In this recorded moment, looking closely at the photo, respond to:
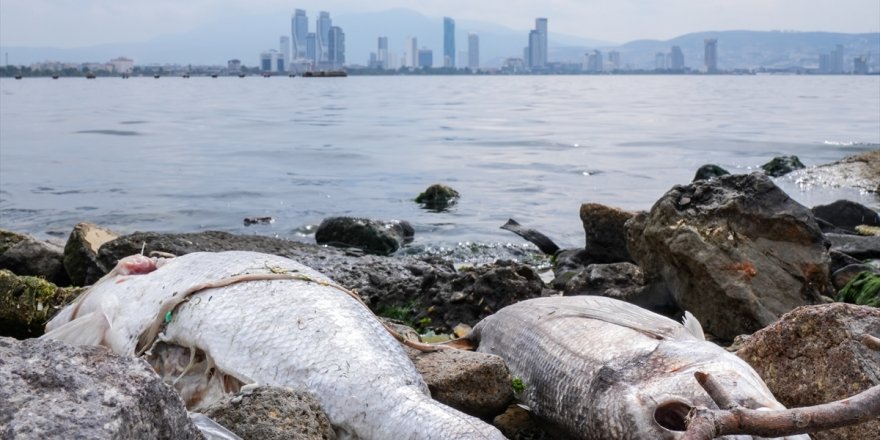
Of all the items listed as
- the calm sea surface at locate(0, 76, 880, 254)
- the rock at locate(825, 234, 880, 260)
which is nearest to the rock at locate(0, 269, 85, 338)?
the calm sea surface at locate(0, 76, 880, 254)

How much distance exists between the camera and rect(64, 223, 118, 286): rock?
9492 mm

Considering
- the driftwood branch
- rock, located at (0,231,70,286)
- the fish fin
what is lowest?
rock, located at (0,231,70,286)

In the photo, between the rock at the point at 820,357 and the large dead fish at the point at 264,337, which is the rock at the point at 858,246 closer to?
the rock at the point at 820,357

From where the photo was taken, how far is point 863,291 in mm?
8383

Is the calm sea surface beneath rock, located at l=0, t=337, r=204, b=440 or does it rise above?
beneath

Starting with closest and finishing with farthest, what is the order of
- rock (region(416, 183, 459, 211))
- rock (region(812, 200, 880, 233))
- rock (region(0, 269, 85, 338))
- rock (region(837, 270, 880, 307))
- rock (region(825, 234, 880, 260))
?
rock (region(0, 269, 85, 338)) → rock (region(837, 270, 880, 307)) → rock (region(825, 234, 880, 260)) → rock (region(812, 200, 880, 233)) → rock (region(416, 183, 459, 211))

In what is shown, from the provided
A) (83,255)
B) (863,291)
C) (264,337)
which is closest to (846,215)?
(863,291)

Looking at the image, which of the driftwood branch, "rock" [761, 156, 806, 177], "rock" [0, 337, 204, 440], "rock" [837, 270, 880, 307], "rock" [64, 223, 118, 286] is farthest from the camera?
"rock" [761, 156, 806, 177]

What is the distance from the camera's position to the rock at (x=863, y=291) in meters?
8.19

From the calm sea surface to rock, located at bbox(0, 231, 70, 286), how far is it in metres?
5.87

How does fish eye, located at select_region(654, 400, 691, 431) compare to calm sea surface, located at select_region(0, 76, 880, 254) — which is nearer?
fish eye, located at select_region(654, 400, 691, 431)

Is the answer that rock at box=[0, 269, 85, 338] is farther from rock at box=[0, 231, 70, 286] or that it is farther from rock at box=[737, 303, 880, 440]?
rock at box=[737, 303, 880, 440]

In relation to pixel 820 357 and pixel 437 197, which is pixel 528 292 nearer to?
pixel 820 357

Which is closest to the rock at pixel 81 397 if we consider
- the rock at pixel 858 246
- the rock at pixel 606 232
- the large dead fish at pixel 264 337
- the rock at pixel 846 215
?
the large dead fish at pixel 264 337
